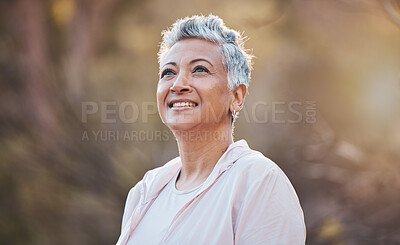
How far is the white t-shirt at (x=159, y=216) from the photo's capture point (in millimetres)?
1409

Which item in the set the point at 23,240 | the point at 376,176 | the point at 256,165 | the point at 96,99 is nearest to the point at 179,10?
the point at 96,99

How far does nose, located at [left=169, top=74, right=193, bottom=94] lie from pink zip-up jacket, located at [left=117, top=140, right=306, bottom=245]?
28 centimetres

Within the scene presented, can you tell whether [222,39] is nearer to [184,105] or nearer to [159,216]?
[184,105]

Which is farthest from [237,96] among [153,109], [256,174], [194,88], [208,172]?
[153,109]

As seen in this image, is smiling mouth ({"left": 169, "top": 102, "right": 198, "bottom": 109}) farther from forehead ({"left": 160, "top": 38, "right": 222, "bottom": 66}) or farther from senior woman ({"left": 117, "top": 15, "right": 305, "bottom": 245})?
forehead ({"left": 160, "top": 38, "right": 222, "bottom": 66})

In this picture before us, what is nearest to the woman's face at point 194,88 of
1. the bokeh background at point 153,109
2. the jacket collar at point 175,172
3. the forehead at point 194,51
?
the forehead at point 194,51

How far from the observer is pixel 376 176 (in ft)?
10.7

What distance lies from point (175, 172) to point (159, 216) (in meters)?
0.26

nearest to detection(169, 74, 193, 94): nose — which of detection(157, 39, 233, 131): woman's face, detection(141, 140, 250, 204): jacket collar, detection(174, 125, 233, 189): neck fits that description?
detection(157, 39, 233, 131): woman's face

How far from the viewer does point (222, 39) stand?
5.45 ft

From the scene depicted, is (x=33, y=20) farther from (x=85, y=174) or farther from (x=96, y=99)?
(x=85, y=174)

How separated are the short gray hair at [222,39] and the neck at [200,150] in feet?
0.66

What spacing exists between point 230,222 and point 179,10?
3114 millimetres

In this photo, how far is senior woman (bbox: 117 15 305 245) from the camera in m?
1.21
